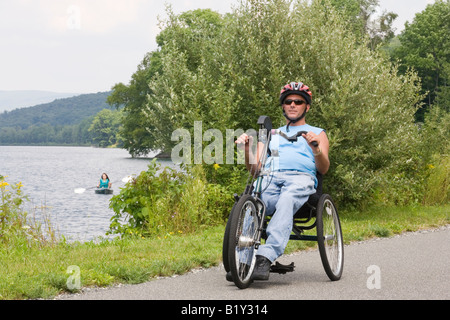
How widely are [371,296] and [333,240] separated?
1133mm

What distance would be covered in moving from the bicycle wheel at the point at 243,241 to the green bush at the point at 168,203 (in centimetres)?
539

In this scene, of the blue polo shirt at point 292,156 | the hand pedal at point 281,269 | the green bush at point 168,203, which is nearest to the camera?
the hand pedal at point 281,269

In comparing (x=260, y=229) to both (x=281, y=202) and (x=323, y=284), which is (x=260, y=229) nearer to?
(x=281, y=202)

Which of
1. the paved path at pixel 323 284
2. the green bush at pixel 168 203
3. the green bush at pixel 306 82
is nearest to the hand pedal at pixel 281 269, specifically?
the paved path at pixel 323 284

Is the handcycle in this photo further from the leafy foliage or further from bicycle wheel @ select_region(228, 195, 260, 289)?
the leafy foliage

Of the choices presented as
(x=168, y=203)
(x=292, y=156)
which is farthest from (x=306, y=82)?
(x=292, y=156)

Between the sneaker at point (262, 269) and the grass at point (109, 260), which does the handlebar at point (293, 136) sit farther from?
the grass at point (109, 260)

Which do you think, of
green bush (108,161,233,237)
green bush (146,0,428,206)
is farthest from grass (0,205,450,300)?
green bush (146,0,428,206)

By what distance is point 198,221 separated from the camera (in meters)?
12.0

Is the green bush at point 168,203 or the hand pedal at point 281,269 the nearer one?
the hand pedal at point 281,269

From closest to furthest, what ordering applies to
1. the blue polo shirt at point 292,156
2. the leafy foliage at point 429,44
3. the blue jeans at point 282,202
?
1. the blue jeans at point 282,202
2. the blue polo shirt at point 292,156
3. the leafy foliage at point 429,44

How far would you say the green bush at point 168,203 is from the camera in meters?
11.6
